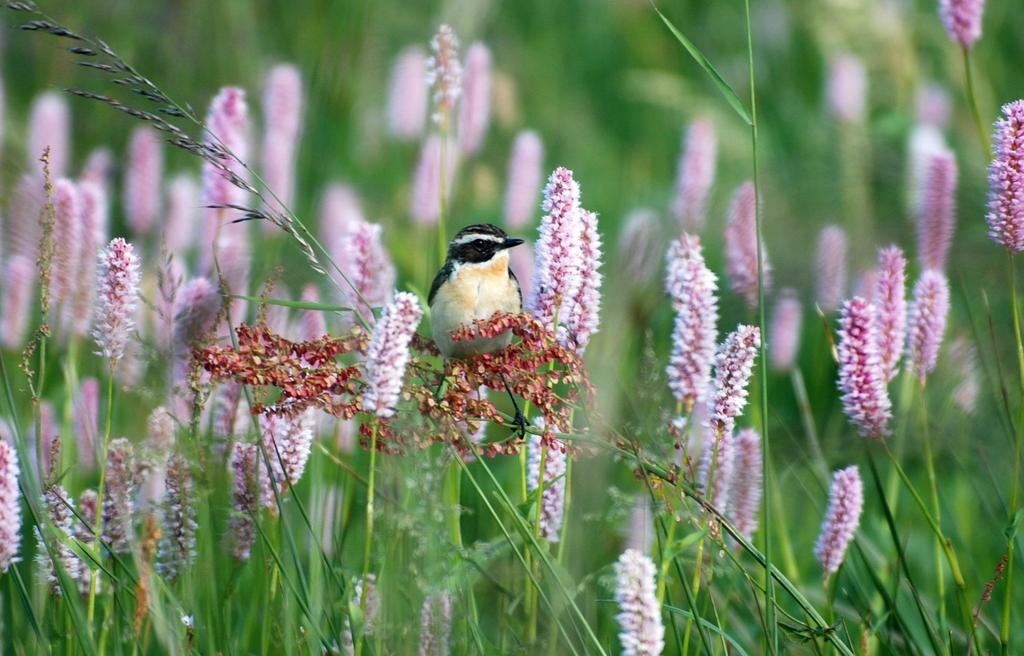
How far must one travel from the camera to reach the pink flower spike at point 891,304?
249 centimetres

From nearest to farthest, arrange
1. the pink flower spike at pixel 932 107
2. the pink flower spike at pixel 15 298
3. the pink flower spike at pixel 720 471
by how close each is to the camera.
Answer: the pink flower spike at pixel 720 471 < the pink flower spike at pixel 15 298 < the pink flower spike at pixel 932 107

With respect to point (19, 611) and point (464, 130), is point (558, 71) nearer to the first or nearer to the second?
point (464, 130)

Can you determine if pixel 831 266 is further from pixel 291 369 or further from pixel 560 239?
pixel 291 369

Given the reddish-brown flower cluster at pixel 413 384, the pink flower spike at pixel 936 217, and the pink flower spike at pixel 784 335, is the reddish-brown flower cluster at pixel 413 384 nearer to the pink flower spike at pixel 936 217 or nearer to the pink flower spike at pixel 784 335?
the pink flower spike at pixel 936 217

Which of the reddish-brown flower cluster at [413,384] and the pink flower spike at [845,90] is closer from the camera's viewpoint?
Answer: the reddish-brown flower cluster at [413,384]

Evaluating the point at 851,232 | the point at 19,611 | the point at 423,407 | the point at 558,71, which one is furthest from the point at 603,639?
the point at 558,71

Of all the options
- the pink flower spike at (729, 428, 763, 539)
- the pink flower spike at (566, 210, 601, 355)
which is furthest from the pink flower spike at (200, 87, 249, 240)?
the pink flower spike at (729, 428, 763, 539)

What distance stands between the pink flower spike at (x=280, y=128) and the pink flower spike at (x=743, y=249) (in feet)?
6.05

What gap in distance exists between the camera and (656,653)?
5.55 ft

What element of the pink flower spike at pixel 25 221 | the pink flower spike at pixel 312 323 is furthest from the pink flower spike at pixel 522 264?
the pink flower spike at pixel 312 323

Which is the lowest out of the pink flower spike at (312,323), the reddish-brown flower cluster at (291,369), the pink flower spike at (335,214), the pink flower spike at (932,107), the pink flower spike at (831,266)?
the reddish-brown flower cluster at (291,369)

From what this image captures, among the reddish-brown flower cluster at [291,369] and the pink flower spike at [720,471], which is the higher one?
the reddish-brown flower cluster at [291,369]

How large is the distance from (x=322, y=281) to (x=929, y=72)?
6085 millimetres

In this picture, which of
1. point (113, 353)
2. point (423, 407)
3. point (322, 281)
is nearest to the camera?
point (423, 407)
